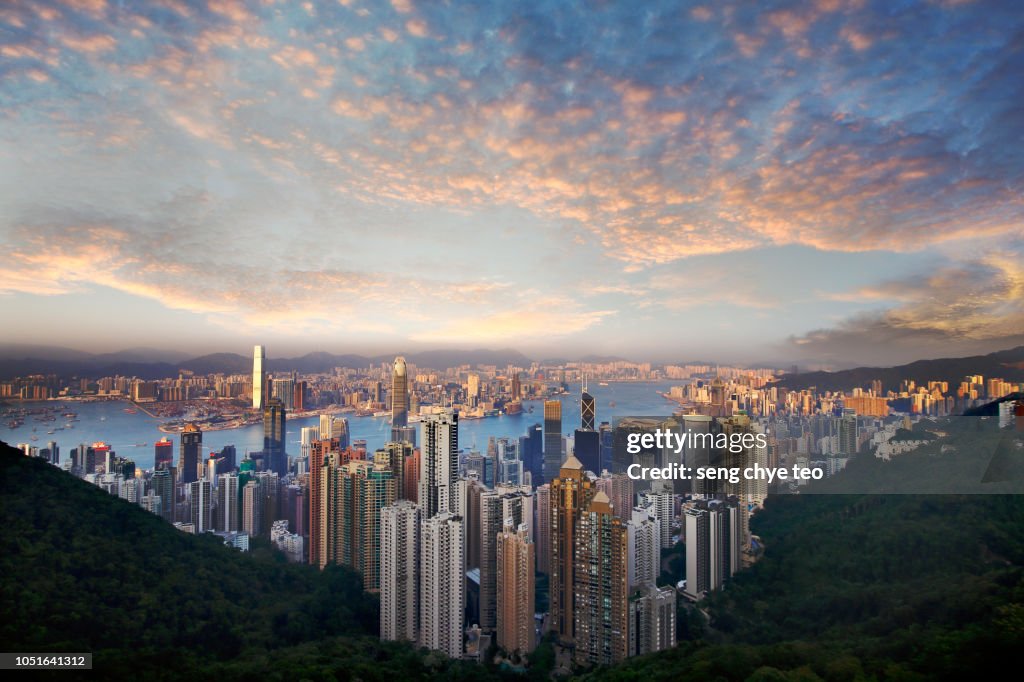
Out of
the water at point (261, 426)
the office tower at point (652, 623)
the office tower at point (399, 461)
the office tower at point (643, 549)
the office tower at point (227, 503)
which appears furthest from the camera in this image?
the office tower at point (227, 503)

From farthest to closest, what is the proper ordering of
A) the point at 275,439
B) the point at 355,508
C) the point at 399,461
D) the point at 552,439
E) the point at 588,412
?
the point at 552,439, the point at 588,412, the point at 275,439, the point at 399,461, the point at 355,508

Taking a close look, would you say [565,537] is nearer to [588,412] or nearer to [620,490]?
[620,490]

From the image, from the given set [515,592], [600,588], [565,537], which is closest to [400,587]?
[515,592]

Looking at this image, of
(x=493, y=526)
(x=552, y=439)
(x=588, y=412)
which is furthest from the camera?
(x=552, y=439)

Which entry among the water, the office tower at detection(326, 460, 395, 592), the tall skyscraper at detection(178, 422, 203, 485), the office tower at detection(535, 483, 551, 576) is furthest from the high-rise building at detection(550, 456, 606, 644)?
the tall skyscraper at detection(178, 422, 203, 485)

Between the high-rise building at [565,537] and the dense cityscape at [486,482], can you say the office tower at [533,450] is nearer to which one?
the dense cityscape at [486,482]

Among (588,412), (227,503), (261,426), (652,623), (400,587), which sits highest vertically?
(588,412)

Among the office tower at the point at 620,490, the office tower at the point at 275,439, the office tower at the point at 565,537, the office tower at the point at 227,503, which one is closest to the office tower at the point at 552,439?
the office tower at the point at 620,490
